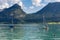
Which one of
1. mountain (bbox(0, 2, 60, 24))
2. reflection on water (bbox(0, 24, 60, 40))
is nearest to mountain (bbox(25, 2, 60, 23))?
mountain (bbox(0, 2, 60, 24))

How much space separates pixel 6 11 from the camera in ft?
422

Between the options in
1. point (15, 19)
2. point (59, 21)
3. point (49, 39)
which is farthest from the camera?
point (15, 19)

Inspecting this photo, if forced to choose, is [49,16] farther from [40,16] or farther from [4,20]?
[4,20]

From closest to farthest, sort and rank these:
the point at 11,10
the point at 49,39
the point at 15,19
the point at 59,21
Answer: the point at 49,39 < the point at 59,21 < the point at 15,19 < the point at 11,10

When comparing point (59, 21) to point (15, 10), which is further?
point (15, 10)

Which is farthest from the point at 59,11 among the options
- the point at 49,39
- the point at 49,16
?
the point at 49,39

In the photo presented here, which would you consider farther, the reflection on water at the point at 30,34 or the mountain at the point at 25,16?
the mountain at the point at 25,16

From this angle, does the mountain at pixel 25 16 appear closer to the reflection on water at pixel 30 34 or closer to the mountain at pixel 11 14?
the mountain at pixel 11 14

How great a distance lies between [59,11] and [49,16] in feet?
34.7

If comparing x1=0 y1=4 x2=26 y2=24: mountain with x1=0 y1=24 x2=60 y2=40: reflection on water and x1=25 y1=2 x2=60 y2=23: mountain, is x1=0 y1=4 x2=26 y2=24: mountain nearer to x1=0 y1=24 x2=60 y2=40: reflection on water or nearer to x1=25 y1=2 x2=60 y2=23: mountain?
x1=25 y1=2 x2=60 y2=23: mountain

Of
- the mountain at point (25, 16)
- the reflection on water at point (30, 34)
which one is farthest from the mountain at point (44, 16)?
the reflection on water at point (30, 34)

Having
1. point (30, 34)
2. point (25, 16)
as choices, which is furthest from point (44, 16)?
point (30, 34)

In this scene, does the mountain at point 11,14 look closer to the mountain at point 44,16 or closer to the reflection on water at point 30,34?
the mountain at point 44,16

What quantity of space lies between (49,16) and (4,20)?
18.2m
